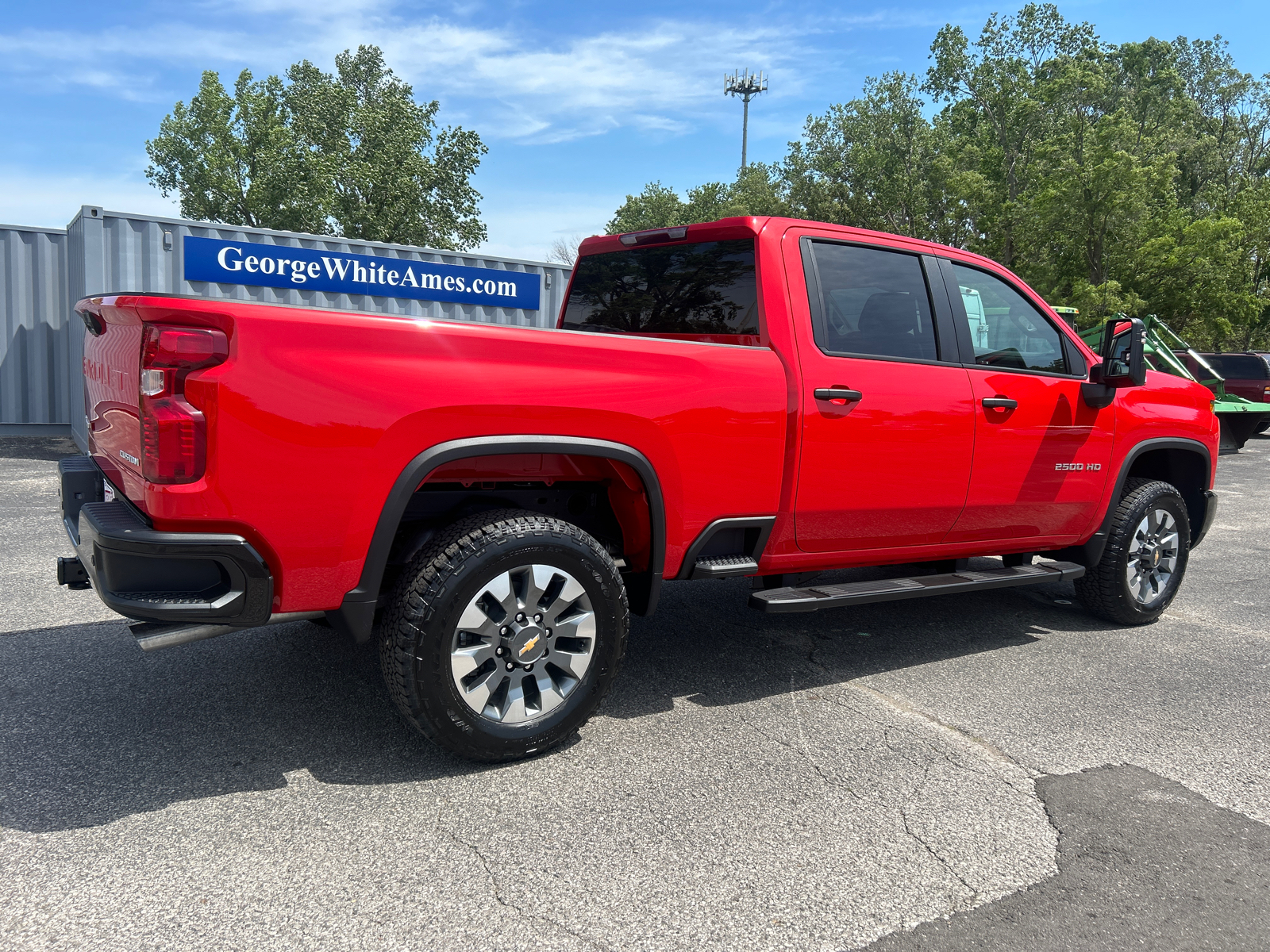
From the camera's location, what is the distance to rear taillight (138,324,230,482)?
2.59 meters

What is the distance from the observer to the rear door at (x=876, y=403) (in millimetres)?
3818

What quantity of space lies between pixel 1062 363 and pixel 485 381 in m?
3.22

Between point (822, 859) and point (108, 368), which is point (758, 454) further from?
point (108, 368)

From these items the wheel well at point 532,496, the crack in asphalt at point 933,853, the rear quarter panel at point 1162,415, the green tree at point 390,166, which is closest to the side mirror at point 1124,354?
the rear quarter panel at point 1162,415

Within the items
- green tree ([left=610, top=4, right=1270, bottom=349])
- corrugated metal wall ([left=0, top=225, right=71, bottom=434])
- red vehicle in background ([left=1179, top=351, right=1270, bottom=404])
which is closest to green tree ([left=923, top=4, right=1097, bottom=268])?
green tree ([left=610, top=4, right=1270, bottom=349])

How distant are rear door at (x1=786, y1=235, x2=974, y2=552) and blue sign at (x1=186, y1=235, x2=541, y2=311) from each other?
998cm

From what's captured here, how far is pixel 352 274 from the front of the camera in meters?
12.8

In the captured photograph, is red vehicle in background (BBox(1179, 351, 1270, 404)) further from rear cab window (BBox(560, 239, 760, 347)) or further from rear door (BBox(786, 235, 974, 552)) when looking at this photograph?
rear cab window (BBox(560, 239, 760, 347))

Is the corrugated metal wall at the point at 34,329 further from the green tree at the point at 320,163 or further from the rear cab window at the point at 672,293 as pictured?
the green tree at the point at 320,163

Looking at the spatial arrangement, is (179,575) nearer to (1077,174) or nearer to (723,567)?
(723,567)

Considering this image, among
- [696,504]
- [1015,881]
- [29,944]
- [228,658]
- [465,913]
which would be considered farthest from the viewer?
[228,658]

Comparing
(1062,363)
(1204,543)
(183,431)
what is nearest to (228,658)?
(183,431)

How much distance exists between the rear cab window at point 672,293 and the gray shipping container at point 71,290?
785cm

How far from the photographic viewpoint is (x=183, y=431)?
2.62 meters
